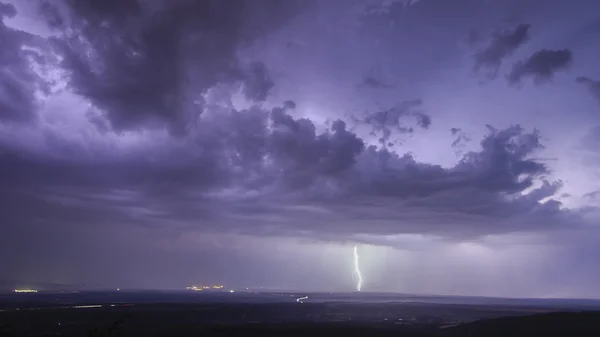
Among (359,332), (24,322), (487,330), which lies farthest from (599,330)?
(24,322)

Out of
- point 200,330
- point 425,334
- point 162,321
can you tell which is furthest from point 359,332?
point 162,321

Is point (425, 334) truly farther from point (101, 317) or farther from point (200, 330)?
point (101, 317)

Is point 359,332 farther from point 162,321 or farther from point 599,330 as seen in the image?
point 162,321

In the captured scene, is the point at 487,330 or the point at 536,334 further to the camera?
the point at 487,330

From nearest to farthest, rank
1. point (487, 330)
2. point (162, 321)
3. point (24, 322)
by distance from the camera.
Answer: point (487, 330) → point (24, 322) → point (162, 321)

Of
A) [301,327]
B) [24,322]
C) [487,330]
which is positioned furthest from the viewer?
[24,322]

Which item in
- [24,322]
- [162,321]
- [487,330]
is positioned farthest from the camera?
[162,321]
